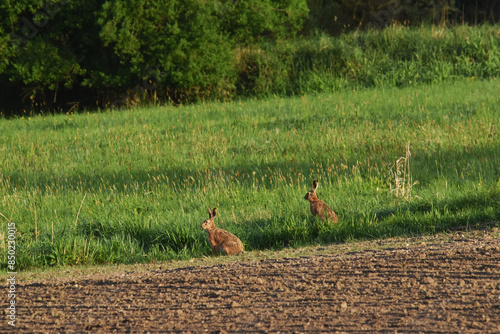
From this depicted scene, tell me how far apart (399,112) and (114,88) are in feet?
47.1

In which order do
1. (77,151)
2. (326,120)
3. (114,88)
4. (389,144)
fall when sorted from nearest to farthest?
(389,144) → (77,151) → (326,120) → (114,88)

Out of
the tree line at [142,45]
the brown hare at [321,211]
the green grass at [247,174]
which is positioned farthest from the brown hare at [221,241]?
the tree line at [142,45]

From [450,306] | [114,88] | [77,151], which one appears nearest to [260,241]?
[450,306]

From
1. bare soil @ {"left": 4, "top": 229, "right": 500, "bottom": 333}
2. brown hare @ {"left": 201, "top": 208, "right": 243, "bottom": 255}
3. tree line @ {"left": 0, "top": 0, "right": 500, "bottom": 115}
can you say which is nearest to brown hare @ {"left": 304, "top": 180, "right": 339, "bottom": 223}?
brown hare @ {"left": 201, "top": 208, "right": 243, "bottom": 255}

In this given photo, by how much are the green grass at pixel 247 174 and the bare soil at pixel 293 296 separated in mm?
1645

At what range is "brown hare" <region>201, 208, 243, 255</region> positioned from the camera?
283 inches

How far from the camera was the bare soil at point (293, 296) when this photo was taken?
4562 millimetres

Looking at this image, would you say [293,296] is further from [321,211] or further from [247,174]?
[247,174]

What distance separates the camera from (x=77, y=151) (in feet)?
49.3

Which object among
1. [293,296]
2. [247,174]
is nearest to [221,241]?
[293,296]

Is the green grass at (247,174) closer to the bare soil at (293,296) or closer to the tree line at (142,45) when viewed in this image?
the bare soil at (293,296)

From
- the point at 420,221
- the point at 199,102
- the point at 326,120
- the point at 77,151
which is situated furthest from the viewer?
the point at 199,102

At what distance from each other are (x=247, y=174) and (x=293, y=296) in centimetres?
639

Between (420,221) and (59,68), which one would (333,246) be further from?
(59,68)
